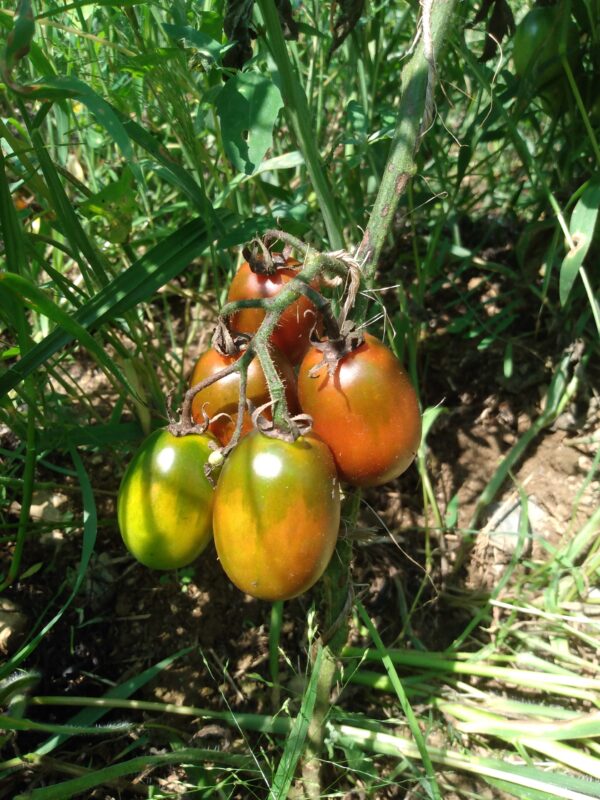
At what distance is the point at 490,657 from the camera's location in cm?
148

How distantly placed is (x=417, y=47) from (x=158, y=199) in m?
1.15

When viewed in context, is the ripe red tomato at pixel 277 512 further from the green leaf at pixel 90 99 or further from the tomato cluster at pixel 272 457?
the green leaf at pixel 90 99

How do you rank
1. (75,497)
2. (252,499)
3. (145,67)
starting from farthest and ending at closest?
1. (75,497)
2. (145,67)
3. (252,499)

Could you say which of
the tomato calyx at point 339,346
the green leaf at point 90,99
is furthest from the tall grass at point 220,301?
the tomato calyx at point 339,346

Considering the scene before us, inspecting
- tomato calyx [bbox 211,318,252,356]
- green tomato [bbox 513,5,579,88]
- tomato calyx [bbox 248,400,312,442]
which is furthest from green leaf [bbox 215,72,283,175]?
green tomato [bbox 513,5,579,88]

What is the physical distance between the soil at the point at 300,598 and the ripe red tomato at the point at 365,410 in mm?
189

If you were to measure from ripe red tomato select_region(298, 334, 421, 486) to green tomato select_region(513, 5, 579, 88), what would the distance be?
94cm

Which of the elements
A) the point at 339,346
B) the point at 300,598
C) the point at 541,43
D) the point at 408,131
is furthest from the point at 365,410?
the point at 541,43

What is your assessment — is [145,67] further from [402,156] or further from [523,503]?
[523,503]

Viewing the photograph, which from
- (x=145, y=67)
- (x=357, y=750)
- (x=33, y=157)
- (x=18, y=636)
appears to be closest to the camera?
(x=145, y=67)

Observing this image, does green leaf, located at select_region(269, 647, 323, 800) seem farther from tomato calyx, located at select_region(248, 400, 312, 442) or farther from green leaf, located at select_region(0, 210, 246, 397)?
green leaf, located at select_region(0, 210, 246, 397)

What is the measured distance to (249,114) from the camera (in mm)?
1051

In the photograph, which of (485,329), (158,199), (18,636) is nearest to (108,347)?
(158,199)

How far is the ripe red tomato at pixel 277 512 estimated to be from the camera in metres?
0.85
